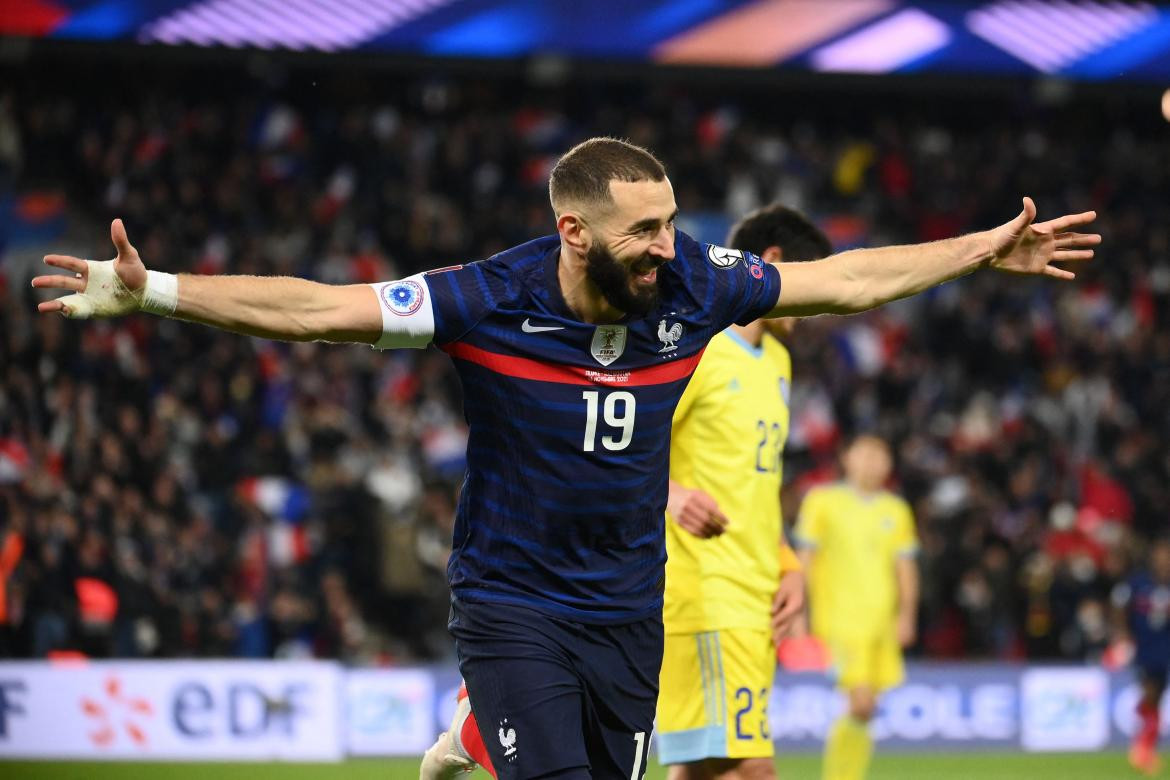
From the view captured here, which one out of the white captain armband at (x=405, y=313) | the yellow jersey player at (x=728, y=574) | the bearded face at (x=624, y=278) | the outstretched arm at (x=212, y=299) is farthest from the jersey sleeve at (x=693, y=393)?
the outstretched arm at (x=212, y=299)

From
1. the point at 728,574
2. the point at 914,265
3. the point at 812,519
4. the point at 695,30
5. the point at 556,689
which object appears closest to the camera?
the point at 556,689

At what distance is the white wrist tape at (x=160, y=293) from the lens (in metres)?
3.91

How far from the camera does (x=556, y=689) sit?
14.4 feet

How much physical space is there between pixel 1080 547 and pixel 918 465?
1.87m

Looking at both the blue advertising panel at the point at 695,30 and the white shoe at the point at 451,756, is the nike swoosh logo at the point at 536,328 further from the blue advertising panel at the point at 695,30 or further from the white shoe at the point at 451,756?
the blue advertising panel at the point at 695,30

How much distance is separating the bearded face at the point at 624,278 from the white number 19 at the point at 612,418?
0.24 metres

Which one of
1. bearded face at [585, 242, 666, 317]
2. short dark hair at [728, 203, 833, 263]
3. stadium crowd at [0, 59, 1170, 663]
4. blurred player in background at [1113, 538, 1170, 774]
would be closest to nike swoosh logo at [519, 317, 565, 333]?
bearded face at [585, 242, 666, 317]

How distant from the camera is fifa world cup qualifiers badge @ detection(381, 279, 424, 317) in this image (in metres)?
4.20

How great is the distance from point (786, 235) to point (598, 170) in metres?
1.89

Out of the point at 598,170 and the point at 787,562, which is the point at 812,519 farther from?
the point at 598,170

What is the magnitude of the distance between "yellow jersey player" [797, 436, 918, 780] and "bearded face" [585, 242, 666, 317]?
668 cm

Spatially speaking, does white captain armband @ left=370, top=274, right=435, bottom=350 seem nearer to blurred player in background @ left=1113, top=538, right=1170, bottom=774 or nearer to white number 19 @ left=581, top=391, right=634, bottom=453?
white number 19 @ left=581, top=391, right=634, bottom=453

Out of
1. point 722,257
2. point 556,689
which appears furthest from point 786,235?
point 556,689

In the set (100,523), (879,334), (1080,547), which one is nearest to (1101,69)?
(879,334)
